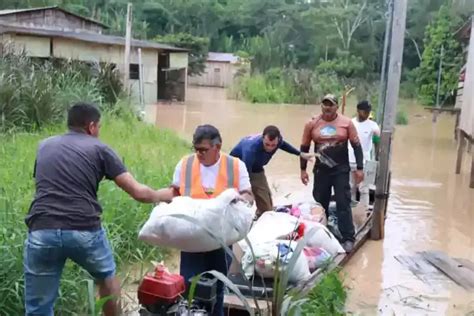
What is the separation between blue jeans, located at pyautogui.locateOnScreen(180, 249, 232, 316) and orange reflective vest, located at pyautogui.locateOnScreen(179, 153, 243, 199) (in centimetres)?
37

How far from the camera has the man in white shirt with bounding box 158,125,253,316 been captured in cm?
406

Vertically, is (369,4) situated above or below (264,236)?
above

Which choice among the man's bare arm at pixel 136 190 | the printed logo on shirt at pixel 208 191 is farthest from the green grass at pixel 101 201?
the printed logo on shirt at pixel 208 191

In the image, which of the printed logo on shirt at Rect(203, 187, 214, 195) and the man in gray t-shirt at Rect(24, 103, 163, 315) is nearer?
the man in gray t-shirt at Rect(24, 103, 163, 315)

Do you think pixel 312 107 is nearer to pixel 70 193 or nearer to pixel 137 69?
pixel 137 69

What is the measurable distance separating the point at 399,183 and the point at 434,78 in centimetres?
1866

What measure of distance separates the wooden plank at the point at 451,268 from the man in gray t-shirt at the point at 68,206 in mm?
3804

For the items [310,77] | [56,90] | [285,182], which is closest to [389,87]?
[285,182]

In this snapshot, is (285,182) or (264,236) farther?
(285,182)

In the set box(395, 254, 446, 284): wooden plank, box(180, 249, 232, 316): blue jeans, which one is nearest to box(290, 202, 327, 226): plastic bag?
box(395, 254, 446, 284): wooden plank

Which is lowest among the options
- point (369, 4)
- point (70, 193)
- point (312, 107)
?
point (312, 107)

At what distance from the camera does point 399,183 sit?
12.4 m

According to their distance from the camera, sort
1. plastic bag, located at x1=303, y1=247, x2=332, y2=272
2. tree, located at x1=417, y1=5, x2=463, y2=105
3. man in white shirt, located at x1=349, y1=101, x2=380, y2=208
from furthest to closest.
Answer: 1. tree, located at x1=417, y1=5, x2=463, y2=105
2. man in white shirt, located at x1=349, y1=101, x2=380, y2=208
3. plastic bag, located at x1=303, y1=247, x2=332, y2=272

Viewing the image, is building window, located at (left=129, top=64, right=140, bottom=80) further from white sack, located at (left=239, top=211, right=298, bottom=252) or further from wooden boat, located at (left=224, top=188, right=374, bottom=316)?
white sack, located at (left=239, top=211, right=298, bottom=252)
